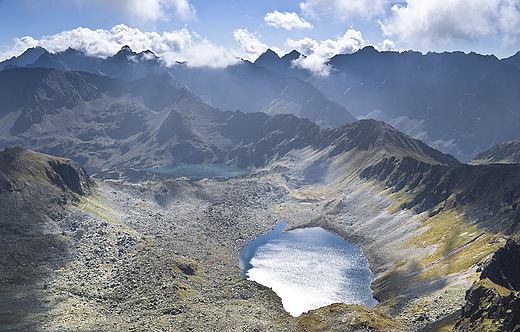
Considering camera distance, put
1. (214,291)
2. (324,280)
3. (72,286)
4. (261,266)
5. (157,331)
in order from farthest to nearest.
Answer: (261,266)
(324,280)
(214,291)
(72,286)
(157,331)

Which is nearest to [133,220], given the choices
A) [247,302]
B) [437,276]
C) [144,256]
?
[144,256]

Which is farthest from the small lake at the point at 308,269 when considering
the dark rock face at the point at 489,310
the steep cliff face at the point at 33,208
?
the steep cliff face at the point at 33,208

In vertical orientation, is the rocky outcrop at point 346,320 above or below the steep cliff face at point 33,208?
below

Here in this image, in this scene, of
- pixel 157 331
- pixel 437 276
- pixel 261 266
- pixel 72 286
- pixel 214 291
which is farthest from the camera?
pixel 261 266

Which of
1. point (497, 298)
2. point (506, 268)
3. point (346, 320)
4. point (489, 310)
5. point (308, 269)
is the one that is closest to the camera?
point (489, 310)

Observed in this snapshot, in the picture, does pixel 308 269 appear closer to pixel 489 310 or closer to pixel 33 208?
pixel 489 310

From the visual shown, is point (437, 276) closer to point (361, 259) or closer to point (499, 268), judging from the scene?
point (499, 268)

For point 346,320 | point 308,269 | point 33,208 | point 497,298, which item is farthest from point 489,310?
point 33,208

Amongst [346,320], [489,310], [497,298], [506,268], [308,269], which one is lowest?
[346,320]

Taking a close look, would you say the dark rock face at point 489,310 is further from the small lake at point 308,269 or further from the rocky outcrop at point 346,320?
the small lake at point 308,269
